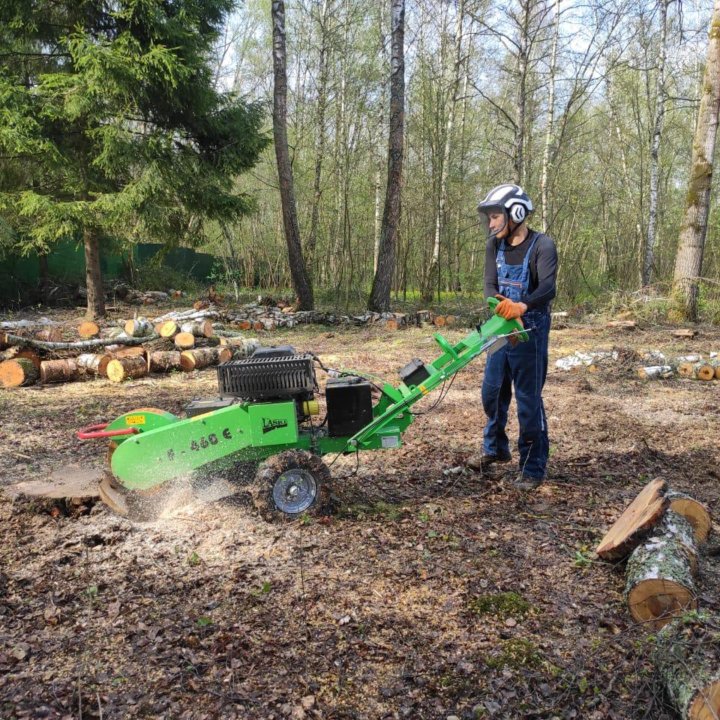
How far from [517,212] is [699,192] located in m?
10.1

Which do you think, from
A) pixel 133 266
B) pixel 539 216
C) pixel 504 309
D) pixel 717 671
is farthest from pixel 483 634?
pixel 133 266

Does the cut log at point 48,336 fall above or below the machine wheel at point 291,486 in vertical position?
above

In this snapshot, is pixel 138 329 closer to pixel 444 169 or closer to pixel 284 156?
pixel 284 156

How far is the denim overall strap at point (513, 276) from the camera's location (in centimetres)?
426

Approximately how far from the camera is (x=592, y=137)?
25.4 metres

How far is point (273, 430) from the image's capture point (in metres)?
3.98

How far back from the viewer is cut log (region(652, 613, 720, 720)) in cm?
201

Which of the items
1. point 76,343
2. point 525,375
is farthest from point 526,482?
point 76,343

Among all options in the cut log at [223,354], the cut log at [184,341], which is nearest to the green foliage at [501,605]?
the cut log at [223,354]

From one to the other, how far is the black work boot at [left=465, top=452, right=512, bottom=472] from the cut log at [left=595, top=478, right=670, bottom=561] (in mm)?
1375

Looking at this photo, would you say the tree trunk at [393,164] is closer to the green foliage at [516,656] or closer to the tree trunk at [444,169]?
the tree trunk at [444,169]

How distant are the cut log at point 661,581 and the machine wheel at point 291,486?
1898 millimetres

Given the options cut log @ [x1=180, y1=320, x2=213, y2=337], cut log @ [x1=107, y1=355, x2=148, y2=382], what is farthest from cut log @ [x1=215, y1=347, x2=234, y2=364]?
cut log @ [x1=107, y1=355, x2=148, y2=382]

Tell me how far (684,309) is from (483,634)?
469 inches
